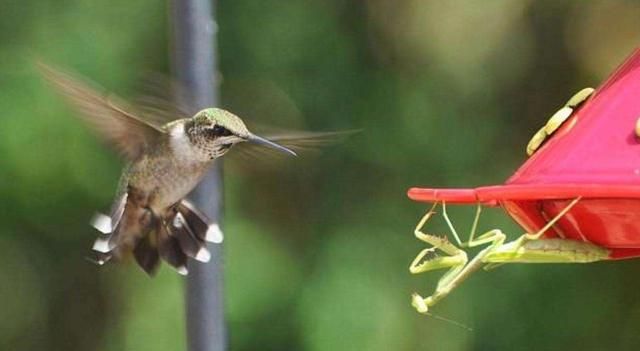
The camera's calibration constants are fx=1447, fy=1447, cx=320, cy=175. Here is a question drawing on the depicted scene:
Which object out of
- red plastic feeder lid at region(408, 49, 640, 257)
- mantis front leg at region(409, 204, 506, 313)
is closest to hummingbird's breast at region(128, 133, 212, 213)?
mantis front leg at region(409, 204, 506, 313)

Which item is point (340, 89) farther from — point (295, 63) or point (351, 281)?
point (351, 281)

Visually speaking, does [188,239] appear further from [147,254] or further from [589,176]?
[589,176]

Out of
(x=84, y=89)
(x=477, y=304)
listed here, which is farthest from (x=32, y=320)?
(x=84, y=89)

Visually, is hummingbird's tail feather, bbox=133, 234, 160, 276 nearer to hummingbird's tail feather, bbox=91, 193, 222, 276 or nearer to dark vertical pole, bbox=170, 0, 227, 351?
hummingbird's tail feather, bbox=91, 193, 222, 276

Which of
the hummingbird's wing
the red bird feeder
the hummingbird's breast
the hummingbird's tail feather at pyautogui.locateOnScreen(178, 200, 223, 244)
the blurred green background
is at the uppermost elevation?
the blurred green background

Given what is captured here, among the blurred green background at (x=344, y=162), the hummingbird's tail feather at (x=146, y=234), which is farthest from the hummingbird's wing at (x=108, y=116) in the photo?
the blurred green background at (x=344, y=162)

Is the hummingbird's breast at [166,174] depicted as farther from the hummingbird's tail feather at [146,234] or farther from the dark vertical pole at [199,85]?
the dark vertical pole at [199,85]
